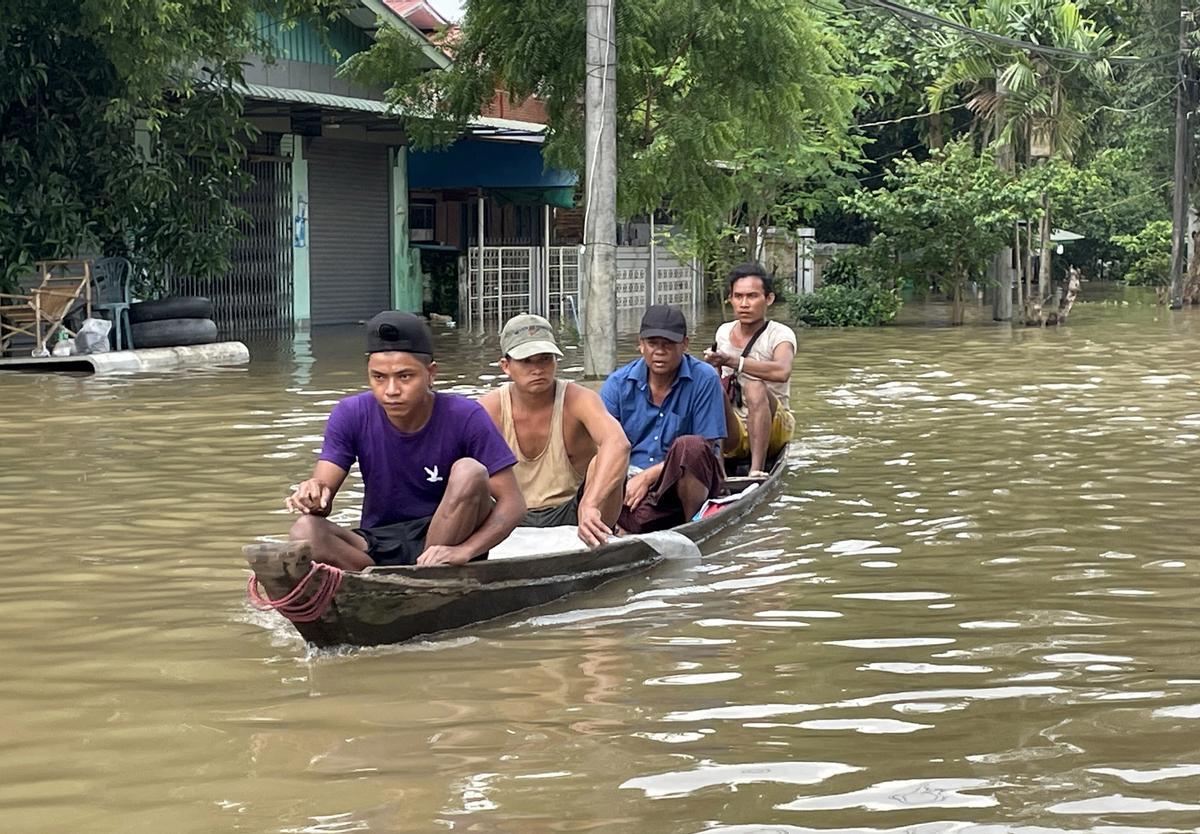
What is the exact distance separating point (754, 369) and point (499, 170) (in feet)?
59.7

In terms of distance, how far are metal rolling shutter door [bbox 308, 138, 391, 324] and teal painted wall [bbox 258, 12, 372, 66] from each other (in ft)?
6.82

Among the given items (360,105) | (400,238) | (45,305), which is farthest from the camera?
(400,238)

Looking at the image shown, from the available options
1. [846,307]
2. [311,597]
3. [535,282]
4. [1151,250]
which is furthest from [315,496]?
[1151,250]

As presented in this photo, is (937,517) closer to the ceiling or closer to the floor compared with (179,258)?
closer to the floor

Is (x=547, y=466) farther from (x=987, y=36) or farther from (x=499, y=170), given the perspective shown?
(x=499, y=170)

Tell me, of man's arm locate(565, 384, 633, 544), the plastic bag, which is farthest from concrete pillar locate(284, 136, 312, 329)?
man's arm locate(565, 384, 633, 544)

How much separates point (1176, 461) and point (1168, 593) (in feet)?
16.1

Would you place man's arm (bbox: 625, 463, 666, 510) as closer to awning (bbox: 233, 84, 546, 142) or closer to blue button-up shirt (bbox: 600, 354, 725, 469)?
blue button-up shirt (bbox: 600, 354, 725, 469)

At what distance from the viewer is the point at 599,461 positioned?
7.73 m

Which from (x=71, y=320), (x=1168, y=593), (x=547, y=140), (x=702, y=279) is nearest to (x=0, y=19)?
(x=71, y=320)

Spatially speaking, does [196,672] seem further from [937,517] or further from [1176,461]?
[1176,461]

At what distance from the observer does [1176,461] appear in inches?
490

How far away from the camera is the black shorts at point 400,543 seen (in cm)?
702

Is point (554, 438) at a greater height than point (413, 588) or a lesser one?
greater
